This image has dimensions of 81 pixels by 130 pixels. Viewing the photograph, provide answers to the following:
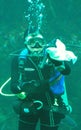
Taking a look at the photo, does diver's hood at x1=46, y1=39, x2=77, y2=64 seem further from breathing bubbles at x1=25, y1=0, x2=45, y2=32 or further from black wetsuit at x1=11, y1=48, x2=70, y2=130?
breathing bubbles at x1=25, y1=0, x2=45, y2=32

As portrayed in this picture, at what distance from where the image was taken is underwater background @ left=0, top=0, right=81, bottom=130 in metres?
9.50

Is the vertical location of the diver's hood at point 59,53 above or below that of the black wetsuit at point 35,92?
above

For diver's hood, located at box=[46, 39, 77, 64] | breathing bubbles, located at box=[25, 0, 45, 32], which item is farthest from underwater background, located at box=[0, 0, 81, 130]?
diver's hood, located at box=[46, 39, 77, 64]

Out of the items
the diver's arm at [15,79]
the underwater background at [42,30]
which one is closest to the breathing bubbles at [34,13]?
the underwater background at [42,30]

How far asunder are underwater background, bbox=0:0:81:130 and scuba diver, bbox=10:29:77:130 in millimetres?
5834

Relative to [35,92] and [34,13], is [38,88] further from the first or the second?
[34,13]

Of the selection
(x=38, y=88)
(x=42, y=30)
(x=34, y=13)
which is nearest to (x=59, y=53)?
(x=38, y=88)

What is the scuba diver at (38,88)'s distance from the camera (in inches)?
139

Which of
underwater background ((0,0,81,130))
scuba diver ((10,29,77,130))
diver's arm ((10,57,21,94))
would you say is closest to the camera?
scuba diver ((10,29,77,130))

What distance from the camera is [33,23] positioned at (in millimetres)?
9562

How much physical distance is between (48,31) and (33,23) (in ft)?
2.32

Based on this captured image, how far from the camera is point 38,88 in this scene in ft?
11.6

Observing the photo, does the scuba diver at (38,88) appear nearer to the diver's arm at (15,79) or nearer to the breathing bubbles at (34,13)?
the diver's arm at (15,79)

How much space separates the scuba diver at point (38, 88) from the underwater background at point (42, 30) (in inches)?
230
